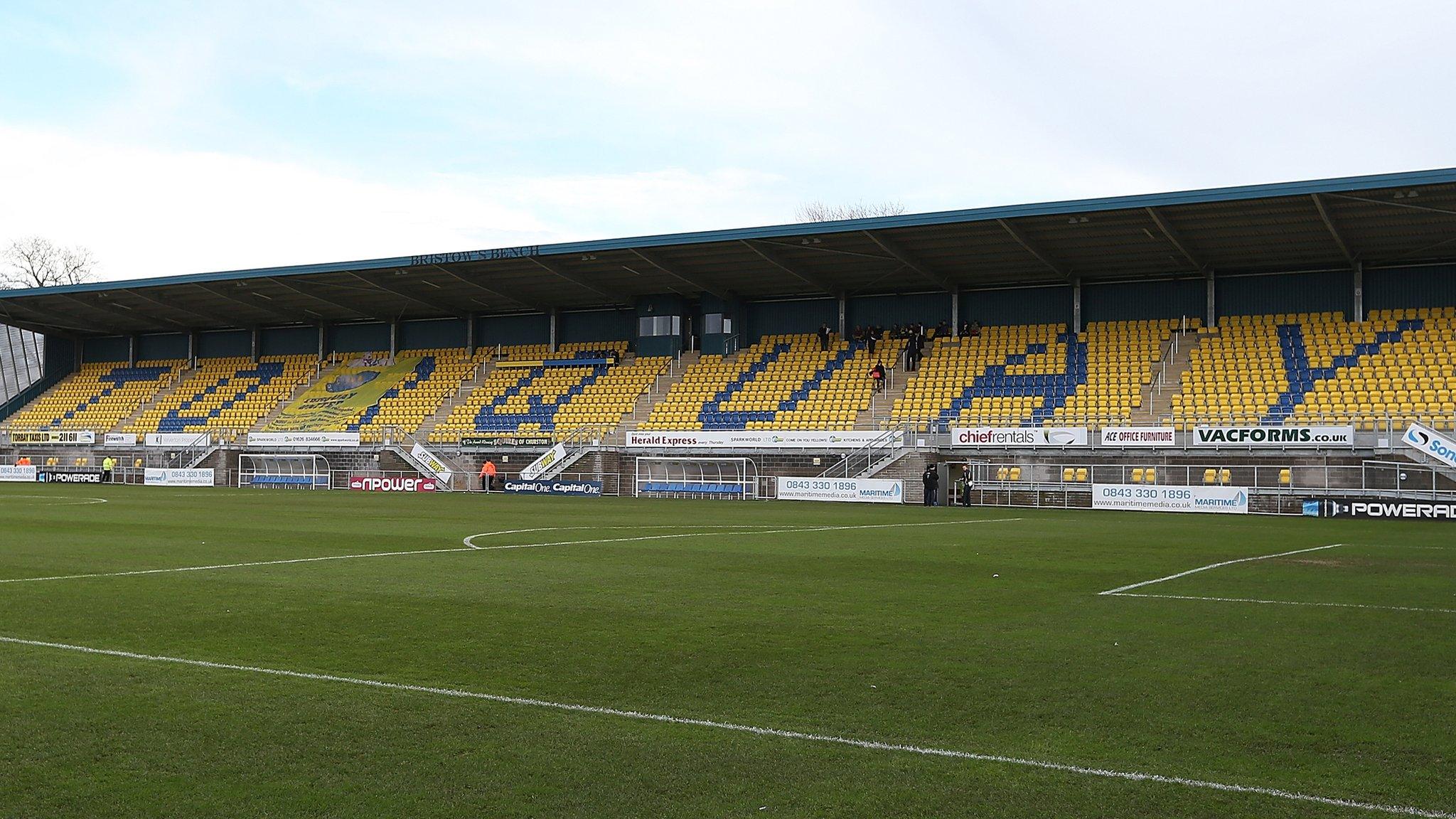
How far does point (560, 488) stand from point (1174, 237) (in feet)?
81.4

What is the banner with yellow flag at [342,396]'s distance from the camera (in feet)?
198

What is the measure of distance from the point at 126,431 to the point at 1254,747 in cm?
6653

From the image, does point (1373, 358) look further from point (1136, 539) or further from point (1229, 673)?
point (1229, 673)

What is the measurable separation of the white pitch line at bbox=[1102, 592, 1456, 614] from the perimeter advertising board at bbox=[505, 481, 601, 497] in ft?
118

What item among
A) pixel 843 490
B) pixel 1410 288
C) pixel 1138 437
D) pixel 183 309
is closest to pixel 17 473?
pixel 183 309

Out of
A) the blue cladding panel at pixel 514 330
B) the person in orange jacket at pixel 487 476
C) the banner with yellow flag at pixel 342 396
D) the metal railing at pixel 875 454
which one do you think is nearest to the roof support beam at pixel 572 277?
the blue cladding panel at pixel 514 330

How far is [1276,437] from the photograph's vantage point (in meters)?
37.8

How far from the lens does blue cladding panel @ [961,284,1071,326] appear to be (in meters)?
52.7

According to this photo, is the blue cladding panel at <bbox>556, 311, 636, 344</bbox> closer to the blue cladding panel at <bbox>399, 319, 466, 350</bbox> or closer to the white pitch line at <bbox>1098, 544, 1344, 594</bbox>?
the blue cladding panel at <bbox>399, 319, 466, 350</bbox>

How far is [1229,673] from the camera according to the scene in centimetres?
875

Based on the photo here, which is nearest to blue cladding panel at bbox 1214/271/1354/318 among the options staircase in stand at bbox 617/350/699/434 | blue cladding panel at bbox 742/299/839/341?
blue cladding panel at bbox 742/299/839/341

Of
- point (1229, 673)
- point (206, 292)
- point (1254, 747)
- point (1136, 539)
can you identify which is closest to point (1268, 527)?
point (1136, 539)

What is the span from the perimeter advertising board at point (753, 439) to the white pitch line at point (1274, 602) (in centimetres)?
3029

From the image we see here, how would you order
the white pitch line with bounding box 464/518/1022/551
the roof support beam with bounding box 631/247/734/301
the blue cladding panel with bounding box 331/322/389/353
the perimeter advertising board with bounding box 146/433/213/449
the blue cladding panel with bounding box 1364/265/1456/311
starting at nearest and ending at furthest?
1. the white pitch line with bounding box 464/518/1022/551
2. the blue cladding panel with bounding box 1364/265/1456/311
3. the roof support beam with bounding box 631/247/734/301
4. the perimeter advertising board with bounding box 146/433/213/449
5. the blue cladding panel with bounding box 331/322/389/353
